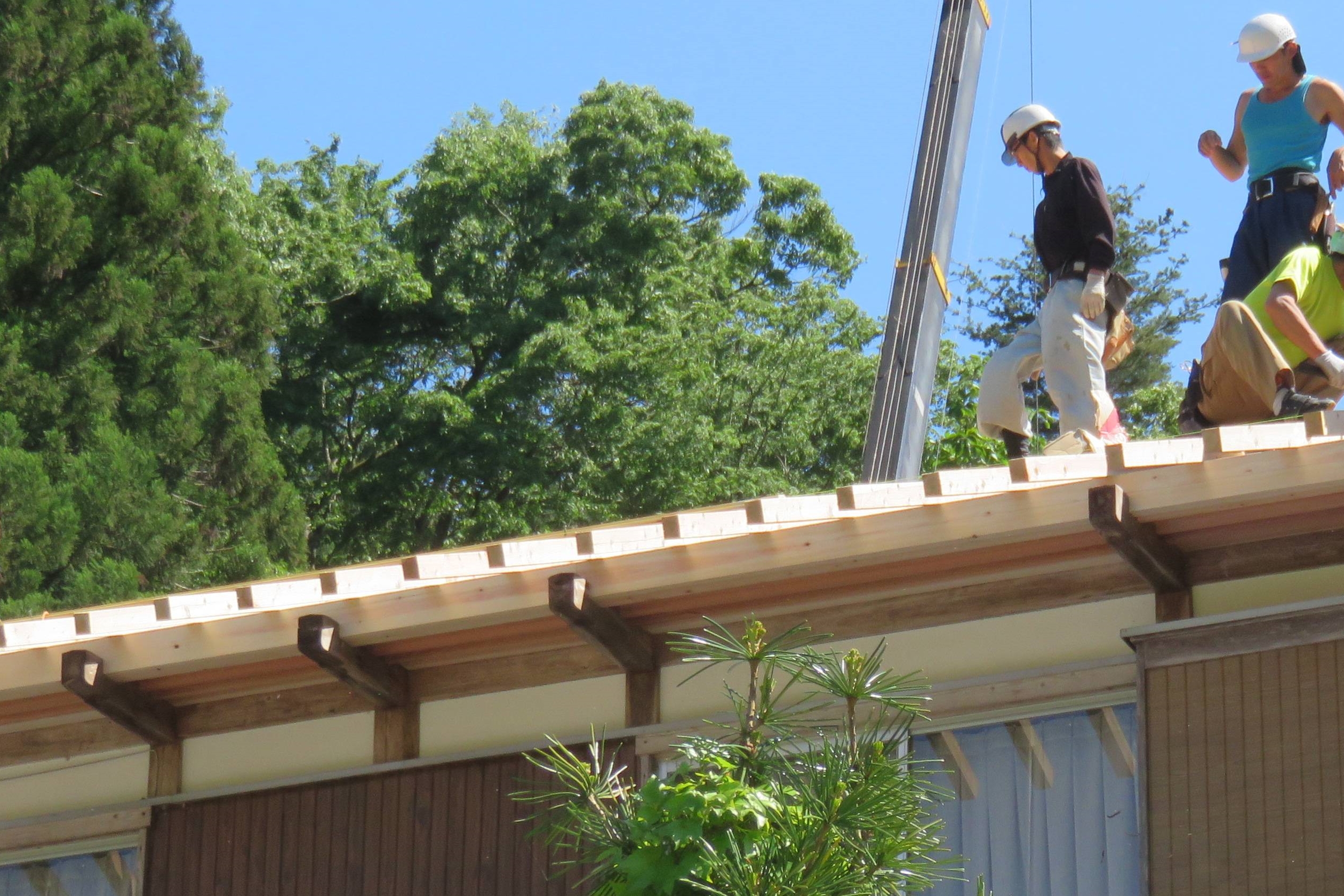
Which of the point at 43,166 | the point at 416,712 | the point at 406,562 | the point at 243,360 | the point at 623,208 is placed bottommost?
the point at 416,712

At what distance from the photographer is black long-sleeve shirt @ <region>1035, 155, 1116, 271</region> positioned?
26.2 ft

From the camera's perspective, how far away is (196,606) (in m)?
7.00

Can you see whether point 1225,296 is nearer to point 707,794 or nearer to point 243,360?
point 707,794

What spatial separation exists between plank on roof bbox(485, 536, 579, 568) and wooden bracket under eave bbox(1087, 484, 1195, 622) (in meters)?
1.75

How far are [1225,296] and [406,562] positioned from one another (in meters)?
4.06

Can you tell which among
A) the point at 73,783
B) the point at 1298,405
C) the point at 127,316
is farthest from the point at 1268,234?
the point at 127,316

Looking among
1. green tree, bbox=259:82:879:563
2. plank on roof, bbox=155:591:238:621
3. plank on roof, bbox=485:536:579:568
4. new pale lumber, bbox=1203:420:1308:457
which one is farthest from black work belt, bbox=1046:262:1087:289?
green tree, bbox=259:82:879:563

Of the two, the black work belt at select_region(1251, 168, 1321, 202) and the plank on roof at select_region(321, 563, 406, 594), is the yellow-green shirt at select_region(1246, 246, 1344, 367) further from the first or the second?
the plank on roof at select_region(321, 563, 406, 594)

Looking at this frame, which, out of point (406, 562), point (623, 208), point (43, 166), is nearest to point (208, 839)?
point (406, 562)

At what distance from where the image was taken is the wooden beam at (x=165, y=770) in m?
7.34

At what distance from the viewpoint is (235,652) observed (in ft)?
21.5

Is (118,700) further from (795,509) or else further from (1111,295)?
(1111,295)

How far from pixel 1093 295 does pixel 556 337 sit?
21.3m

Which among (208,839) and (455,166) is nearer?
(208,839)
